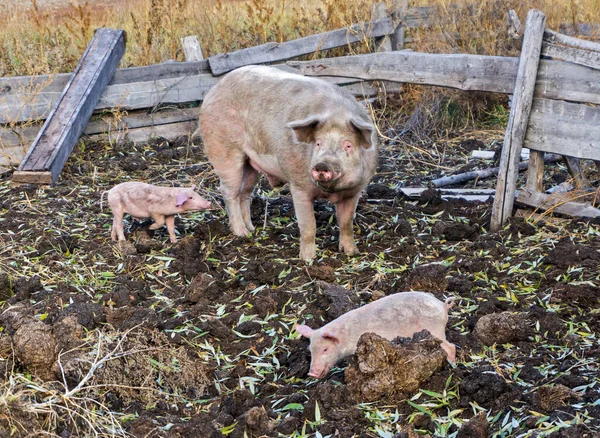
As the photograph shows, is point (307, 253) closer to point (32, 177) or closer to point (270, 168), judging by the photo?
point (270, 168)

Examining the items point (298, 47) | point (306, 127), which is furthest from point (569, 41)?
point (298, 47)

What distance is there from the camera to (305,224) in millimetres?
6074

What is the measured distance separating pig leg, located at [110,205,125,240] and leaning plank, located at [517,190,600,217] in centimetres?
326

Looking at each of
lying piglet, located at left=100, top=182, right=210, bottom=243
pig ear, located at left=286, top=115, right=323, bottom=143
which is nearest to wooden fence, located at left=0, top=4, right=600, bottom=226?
pig ear, located at left=286, top=115, right=323, bottom=143

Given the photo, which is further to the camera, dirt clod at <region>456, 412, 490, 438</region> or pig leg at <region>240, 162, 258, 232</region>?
pig leg at <region>240, 162, 258, 232</region>

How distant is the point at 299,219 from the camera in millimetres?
6105

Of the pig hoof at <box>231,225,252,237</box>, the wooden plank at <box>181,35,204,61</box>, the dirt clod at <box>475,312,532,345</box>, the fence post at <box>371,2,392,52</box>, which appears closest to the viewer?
the dirt clod at <box>475,312,532,345</box>

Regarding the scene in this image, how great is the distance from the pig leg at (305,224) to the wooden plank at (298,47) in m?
4.05

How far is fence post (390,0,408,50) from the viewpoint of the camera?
1109cm

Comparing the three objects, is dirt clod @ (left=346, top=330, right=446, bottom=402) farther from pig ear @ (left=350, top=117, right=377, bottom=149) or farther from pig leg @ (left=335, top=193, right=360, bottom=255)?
pig leg @ (left=335, top=193, right=360, bottom=255)

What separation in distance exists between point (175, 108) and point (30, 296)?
4602mm

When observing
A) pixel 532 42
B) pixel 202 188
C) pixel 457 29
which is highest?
pixel 532 42

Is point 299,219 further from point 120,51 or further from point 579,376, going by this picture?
point 120,51

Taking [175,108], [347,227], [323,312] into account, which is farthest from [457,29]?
[323,312]
